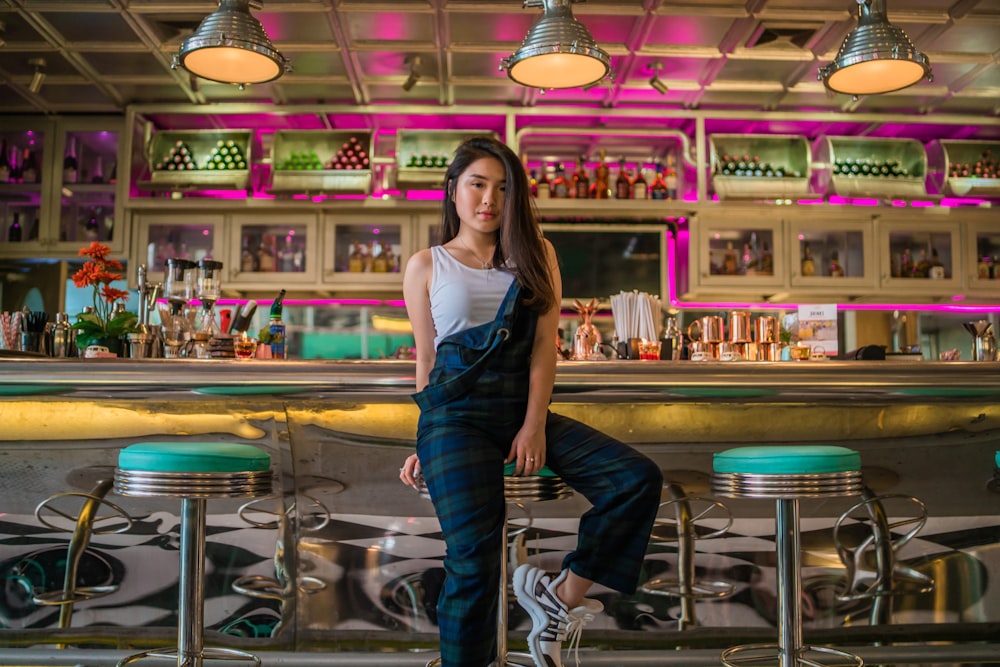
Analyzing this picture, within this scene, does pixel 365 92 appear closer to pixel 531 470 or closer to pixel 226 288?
pixel 226 288

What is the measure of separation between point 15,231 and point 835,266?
16.6ft

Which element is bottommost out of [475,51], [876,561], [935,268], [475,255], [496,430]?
[876,561]

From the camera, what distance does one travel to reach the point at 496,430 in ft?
6.05

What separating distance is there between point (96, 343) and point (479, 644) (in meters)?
1.84

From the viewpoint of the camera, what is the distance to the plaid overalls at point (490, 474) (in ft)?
5.59

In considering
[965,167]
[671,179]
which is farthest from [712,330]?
[965,167]

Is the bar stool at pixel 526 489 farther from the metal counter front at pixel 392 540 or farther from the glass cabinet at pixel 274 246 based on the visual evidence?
the glass cabinet at pixel 274 246

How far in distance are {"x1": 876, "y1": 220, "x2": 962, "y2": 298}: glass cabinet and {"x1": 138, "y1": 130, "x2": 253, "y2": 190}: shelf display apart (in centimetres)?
389

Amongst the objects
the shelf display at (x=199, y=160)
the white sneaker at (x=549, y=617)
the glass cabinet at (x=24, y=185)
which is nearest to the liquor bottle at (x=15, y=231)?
the glass cabinet at (x=24, y=185)

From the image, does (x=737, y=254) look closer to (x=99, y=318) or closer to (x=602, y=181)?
(x=602, y=181)

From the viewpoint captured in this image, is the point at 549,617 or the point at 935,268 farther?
the point at 935,268

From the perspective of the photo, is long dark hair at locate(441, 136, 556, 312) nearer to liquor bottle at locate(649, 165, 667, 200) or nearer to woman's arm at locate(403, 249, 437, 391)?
woman's arm at locate(403, 249, 437, 391)

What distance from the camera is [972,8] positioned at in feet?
13.6

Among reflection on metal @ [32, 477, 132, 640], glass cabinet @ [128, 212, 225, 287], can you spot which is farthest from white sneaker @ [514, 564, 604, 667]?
glass cabinet @ [128, 212, 225, 287]
